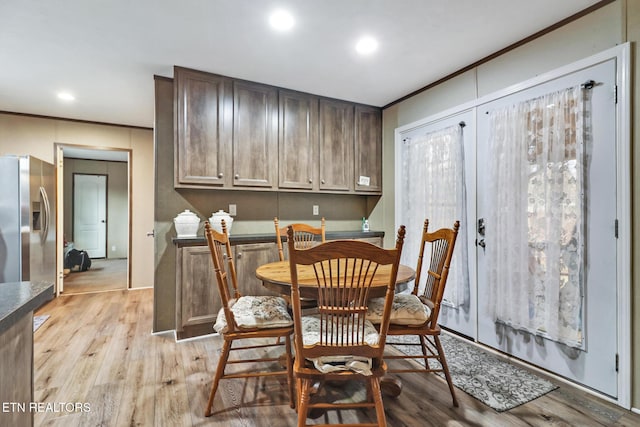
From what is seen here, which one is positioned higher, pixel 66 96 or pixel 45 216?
pixel 66 96

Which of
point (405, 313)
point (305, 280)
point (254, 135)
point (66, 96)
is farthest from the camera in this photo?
point (66, 96)

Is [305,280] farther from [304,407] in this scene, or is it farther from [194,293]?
[194,293]

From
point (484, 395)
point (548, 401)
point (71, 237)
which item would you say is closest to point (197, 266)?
point (484, 395)

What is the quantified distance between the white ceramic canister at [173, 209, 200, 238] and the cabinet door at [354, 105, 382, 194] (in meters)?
1.91

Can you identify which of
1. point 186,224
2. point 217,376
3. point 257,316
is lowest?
point 217,376

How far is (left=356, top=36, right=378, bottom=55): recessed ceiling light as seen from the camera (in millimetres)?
2395

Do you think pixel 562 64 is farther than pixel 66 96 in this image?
No

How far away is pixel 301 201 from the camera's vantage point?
379 cm

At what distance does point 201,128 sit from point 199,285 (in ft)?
4.81

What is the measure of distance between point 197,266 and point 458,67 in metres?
3.00

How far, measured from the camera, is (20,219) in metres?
3.36

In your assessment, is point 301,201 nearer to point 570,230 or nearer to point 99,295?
point 570,230

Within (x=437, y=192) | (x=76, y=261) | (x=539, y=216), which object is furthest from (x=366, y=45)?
(x=76, y=261)

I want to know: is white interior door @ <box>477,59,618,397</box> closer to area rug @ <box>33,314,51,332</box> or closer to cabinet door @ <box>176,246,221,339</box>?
cabinet door @ <box>176,246,221,339</box>
